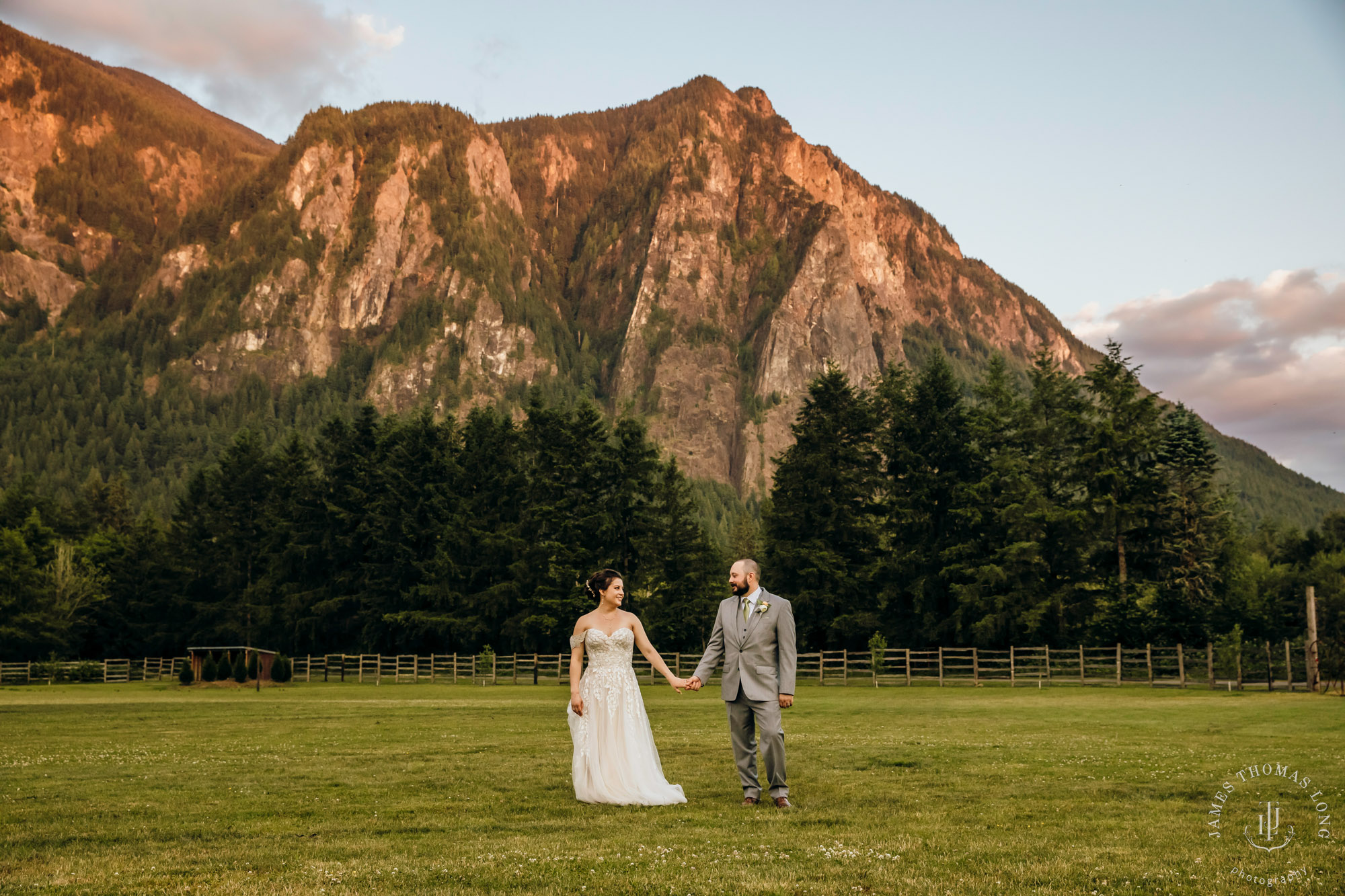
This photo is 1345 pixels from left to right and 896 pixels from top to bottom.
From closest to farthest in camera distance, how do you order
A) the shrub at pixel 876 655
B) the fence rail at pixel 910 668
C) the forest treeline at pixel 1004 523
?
1. the fence rail at pixel 910 668
2. the shrub at pixel 876 655
3. the forest treeline at pixel 1004 523

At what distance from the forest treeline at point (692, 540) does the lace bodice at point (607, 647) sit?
30948 mm

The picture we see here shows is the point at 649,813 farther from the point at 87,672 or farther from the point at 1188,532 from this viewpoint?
the point at 87,672

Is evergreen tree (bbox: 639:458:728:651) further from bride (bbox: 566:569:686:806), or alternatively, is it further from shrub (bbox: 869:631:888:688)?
bride (bbox: 566:569:686:806)

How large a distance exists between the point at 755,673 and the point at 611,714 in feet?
5.31

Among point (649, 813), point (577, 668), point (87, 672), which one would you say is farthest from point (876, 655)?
point (87, 672)

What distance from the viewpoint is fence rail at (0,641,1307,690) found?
3319 cm

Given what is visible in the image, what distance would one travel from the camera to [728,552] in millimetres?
90688

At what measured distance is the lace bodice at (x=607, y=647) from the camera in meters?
10.2

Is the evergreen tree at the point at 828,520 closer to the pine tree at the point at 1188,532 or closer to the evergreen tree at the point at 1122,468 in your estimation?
the evergreen tree at the point at 1122,468

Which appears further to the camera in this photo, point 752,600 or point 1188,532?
point 1188,532

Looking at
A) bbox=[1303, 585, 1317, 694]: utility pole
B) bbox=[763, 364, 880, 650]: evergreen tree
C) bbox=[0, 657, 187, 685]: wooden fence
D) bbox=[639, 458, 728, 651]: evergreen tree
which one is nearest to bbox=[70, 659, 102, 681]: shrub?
bbox=[0, 657, 187, 685]: wooden fence

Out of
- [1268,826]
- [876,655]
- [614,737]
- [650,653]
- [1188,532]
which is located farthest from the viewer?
[1188,532]

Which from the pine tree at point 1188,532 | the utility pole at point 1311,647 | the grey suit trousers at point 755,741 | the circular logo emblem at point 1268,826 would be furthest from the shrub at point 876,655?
the grey suit trousers at point 755,741

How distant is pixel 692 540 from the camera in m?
52.8
